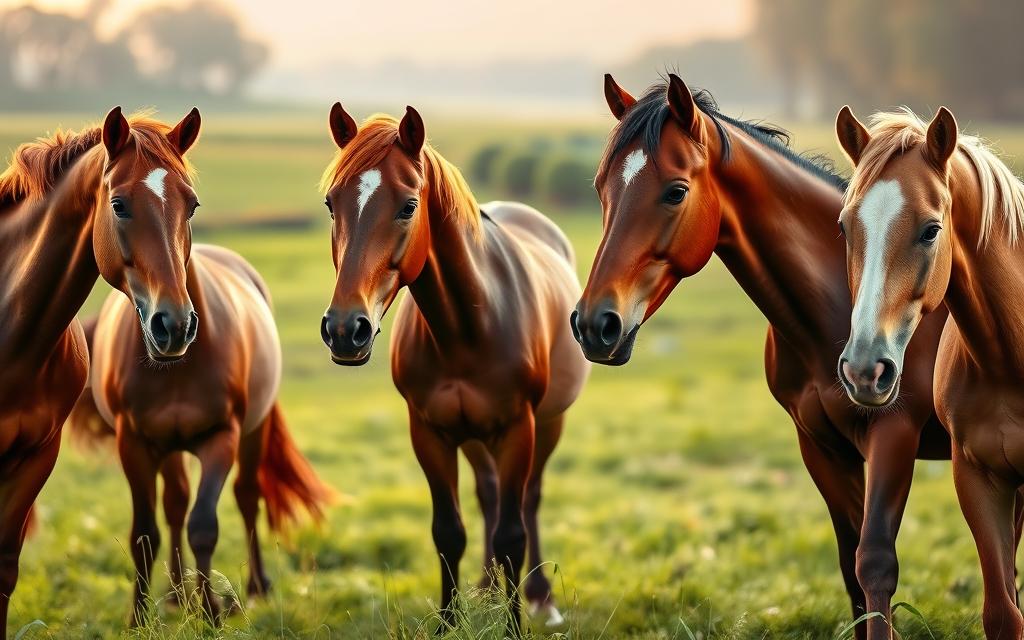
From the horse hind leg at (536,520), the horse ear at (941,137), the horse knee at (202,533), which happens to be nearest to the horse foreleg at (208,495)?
the horse knee at (202,533)

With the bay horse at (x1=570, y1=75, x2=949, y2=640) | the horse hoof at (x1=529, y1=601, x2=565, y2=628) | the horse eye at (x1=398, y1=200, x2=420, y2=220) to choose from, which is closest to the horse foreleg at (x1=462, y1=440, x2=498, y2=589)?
the horse hoof at (x1=529, y1=601, x2=565, y2=628)

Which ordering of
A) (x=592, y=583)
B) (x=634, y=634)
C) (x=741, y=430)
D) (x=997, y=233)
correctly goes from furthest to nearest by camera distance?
(x=741, y=430), (x=592, y=583), (x=634, y=634), (x=997, y=233)

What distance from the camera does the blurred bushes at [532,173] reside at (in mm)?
21875

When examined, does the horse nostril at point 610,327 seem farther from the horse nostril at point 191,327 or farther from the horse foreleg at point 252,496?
the horse foreleg at point 252,496

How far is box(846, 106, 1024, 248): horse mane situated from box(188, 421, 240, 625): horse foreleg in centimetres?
311

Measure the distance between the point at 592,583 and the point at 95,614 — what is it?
2.66 meters

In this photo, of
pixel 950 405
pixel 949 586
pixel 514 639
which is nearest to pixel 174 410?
pixel 514 639

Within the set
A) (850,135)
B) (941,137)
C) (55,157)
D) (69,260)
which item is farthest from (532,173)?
(941,137)

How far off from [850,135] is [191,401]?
3.13 m

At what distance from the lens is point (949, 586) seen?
237 inches

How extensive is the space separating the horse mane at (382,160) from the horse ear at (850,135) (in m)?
1.64

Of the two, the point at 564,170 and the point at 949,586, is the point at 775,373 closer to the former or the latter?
the point at 949,586

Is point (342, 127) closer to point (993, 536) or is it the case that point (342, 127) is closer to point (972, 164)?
point (972, 164)

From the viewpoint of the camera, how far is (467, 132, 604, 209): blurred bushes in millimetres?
21875
